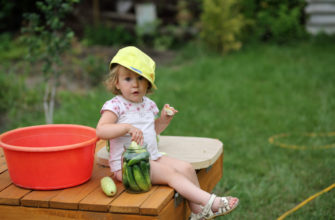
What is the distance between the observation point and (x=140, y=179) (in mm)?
1914

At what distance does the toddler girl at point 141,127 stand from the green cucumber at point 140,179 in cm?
12

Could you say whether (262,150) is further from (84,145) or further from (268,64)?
(268,64)

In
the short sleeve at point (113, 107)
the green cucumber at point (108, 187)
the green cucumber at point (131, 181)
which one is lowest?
the green cucumber at point (108, 187)

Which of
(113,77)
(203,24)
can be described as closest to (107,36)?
(203,24)

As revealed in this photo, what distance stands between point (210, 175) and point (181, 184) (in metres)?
0.54

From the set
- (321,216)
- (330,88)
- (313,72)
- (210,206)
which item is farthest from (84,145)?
(313,72)

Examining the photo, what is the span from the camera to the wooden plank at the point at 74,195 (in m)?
1.87

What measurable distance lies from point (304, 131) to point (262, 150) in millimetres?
649

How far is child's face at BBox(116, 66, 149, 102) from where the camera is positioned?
2123mm

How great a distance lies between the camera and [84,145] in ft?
6.44

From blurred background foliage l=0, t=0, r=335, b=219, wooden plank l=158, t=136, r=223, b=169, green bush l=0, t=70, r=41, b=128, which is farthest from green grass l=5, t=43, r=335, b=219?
wooden plank l=158, t=136, r=223, b=169

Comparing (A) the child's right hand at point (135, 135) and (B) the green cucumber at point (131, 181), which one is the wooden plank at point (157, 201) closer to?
(B) the green cucumber at point (131, 181)

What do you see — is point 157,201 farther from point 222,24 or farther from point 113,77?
point 222,24

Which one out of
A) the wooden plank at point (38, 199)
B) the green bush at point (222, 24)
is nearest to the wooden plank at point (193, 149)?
the wooden plank at point (38, 199)
